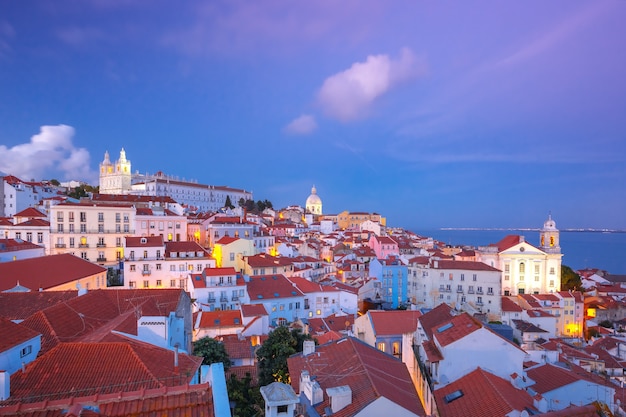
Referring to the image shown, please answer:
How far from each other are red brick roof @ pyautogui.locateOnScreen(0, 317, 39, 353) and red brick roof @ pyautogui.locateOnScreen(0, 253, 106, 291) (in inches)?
611

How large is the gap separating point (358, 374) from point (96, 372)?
6.91 meters

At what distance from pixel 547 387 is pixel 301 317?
21.8 meters

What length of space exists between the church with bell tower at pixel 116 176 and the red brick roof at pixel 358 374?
90.1 m

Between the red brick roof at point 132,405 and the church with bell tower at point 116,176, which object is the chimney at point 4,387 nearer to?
the red brick roof at point 132,405

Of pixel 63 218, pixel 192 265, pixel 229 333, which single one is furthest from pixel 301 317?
pixel 63 218

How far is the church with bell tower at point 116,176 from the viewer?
91000 mm

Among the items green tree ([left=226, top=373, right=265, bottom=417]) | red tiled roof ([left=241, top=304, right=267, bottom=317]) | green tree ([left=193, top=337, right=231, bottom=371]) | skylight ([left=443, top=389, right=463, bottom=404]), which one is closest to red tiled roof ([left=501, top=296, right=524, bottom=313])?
red tiled roof ([left=241, top=304, right=267, bottom=317])

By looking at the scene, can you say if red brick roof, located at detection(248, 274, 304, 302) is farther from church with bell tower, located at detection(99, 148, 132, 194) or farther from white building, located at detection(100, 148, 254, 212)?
church with bell tower, located at detection(99, 148, 132, 194)

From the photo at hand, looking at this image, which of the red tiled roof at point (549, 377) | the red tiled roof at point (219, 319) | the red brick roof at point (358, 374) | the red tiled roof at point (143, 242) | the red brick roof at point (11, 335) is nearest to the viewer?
the red brick roof at point (11, 335)

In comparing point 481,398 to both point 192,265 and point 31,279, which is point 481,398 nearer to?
point 31,279

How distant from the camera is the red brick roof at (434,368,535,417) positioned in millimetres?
10305

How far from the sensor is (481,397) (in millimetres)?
10969

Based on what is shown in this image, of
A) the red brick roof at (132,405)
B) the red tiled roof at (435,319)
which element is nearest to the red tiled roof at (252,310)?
the red tiled roof at (435,319)

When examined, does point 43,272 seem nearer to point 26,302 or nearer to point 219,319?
point 26,302
